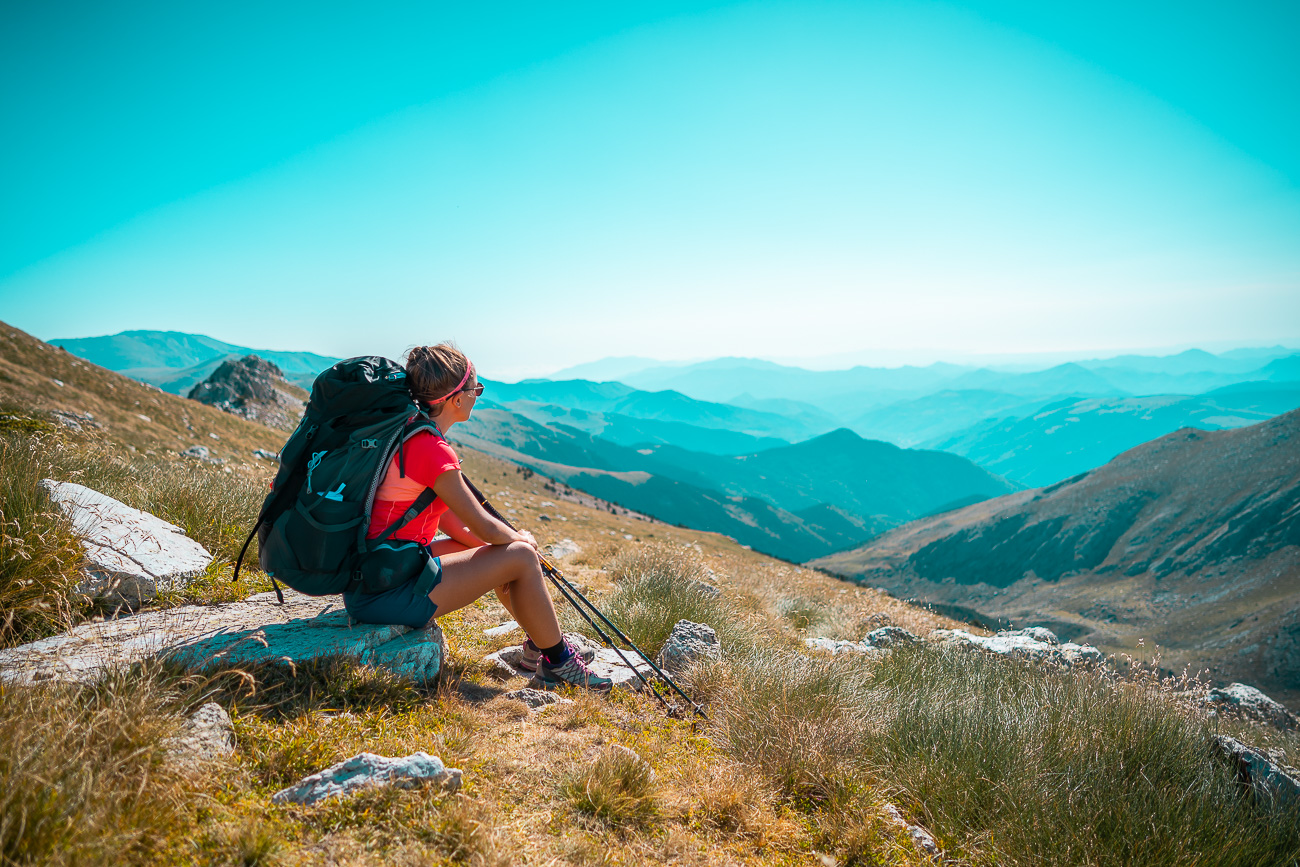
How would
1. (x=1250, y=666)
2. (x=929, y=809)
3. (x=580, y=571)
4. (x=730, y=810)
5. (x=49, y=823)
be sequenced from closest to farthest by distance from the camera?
(x=49, y=823), (x=730, y=810), (x=929, y=809), (x=580, y=571), (x=1250, y=666)

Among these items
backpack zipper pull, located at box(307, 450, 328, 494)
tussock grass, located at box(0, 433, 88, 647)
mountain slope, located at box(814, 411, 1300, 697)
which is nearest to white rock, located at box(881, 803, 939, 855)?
backpack zipper pull, located at box(307, 450, 328, 494)

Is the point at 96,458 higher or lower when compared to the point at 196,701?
higher

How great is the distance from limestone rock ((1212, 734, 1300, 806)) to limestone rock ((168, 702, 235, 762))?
6895mm

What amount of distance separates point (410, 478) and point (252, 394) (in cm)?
6923

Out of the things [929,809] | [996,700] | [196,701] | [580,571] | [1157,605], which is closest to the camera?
[196,701]

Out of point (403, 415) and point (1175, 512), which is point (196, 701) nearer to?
point (403, 415)

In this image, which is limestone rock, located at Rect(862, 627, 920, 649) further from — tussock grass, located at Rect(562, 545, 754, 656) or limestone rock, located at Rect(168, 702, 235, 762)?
limestone rock, located at Rect(168, 702, 235, 762)

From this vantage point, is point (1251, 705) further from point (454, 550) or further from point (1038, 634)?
point (454, 550)

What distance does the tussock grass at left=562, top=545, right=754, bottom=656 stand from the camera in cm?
683

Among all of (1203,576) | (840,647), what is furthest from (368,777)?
(1203,576)

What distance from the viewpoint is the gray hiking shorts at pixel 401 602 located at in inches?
168

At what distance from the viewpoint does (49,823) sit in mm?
2195

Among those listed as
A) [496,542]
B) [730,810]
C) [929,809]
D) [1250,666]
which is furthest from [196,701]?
[1250,666]

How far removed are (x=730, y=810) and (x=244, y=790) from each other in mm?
2802
